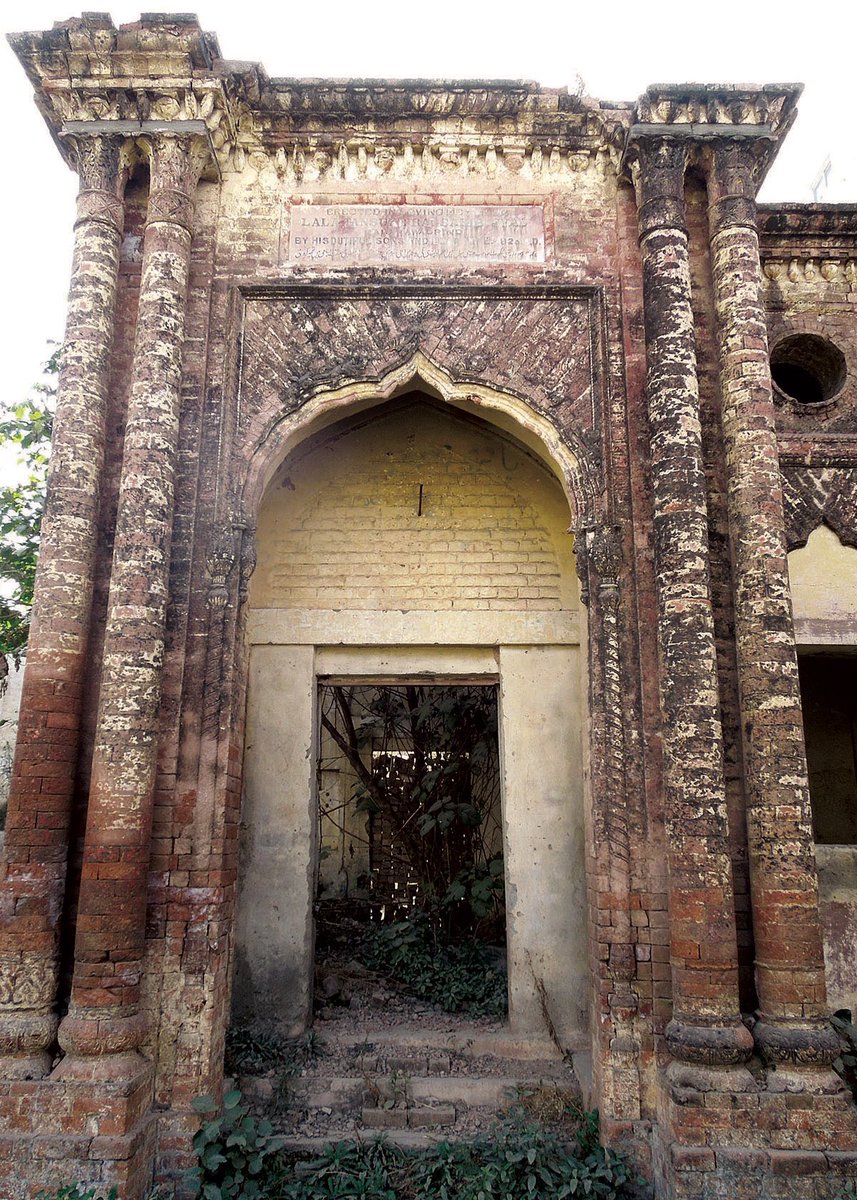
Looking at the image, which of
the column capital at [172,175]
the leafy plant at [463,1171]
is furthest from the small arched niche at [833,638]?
the column capital at [172,175]

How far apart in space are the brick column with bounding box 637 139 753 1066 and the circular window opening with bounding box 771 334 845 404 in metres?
1.46

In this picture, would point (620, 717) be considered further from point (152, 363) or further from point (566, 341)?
point (152, 363)

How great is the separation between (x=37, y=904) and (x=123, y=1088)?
1156mm

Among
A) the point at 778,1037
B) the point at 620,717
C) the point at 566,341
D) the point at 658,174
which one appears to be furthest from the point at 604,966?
the point at 658,174

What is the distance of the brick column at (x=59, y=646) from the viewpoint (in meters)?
4.91

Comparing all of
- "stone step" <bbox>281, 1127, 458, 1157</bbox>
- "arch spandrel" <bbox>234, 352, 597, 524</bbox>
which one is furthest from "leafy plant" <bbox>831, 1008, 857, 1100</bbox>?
"arch spandrel" <bbox>234, 352, 597, 524</bbox>

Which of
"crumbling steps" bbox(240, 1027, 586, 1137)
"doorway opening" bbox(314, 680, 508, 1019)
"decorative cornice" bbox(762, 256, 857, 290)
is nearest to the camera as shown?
"crumbling steps" bbox(240, 1027, 586, 1137)

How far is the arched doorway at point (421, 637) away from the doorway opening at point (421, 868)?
0.77 metres

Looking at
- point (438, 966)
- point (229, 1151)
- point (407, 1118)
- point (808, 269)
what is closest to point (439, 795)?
point (438, 966)

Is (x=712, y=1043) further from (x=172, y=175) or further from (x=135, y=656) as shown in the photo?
(x=172, y=175)

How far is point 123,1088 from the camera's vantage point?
15.1ft

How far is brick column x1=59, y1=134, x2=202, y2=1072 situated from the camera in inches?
191

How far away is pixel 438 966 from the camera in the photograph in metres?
7.91

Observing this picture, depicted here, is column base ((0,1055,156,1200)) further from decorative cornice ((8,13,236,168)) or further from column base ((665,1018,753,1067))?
decorative cornice ((8,13,236,168))
